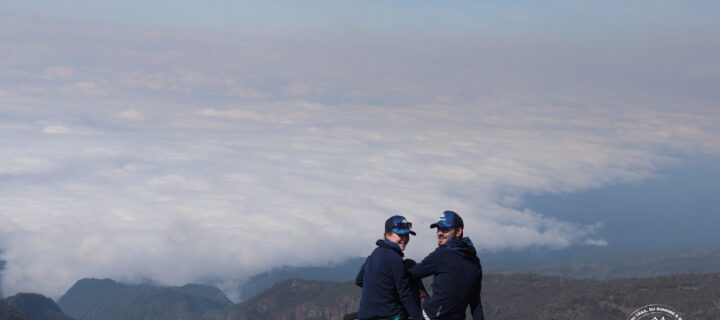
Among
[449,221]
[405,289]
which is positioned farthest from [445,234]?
[405,289]

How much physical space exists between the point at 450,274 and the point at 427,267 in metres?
0.50

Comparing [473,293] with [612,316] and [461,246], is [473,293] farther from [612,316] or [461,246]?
[612,316]

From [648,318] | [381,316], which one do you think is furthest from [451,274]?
[648,318]

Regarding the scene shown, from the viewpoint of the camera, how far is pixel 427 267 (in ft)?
51.9

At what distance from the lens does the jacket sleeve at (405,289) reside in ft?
50.6

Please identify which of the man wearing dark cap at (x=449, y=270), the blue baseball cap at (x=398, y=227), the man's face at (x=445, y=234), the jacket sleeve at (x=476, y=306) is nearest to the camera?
the blue baseball cap at (x=398, y=227)

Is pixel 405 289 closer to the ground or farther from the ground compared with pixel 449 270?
closer to the ground

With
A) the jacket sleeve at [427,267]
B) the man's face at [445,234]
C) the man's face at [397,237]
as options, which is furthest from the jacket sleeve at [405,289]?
the man's face at [445,234]

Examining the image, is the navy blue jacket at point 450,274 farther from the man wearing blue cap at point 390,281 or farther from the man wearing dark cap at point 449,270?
the man wearing blue cap at point 390,281

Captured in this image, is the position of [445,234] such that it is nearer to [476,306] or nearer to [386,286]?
[386,286]

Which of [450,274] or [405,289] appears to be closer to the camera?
[405,289]

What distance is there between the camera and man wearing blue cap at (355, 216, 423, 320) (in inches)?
607

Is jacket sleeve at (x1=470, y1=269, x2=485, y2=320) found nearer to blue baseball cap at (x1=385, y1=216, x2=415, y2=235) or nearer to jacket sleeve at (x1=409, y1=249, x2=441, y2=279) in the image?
jacket sleeve at (x1=409, y1=249, x2=441, y2=279)

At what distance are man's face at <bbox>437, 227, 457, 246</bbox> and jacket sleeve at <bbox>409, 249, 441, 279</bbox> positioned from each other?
277mm
